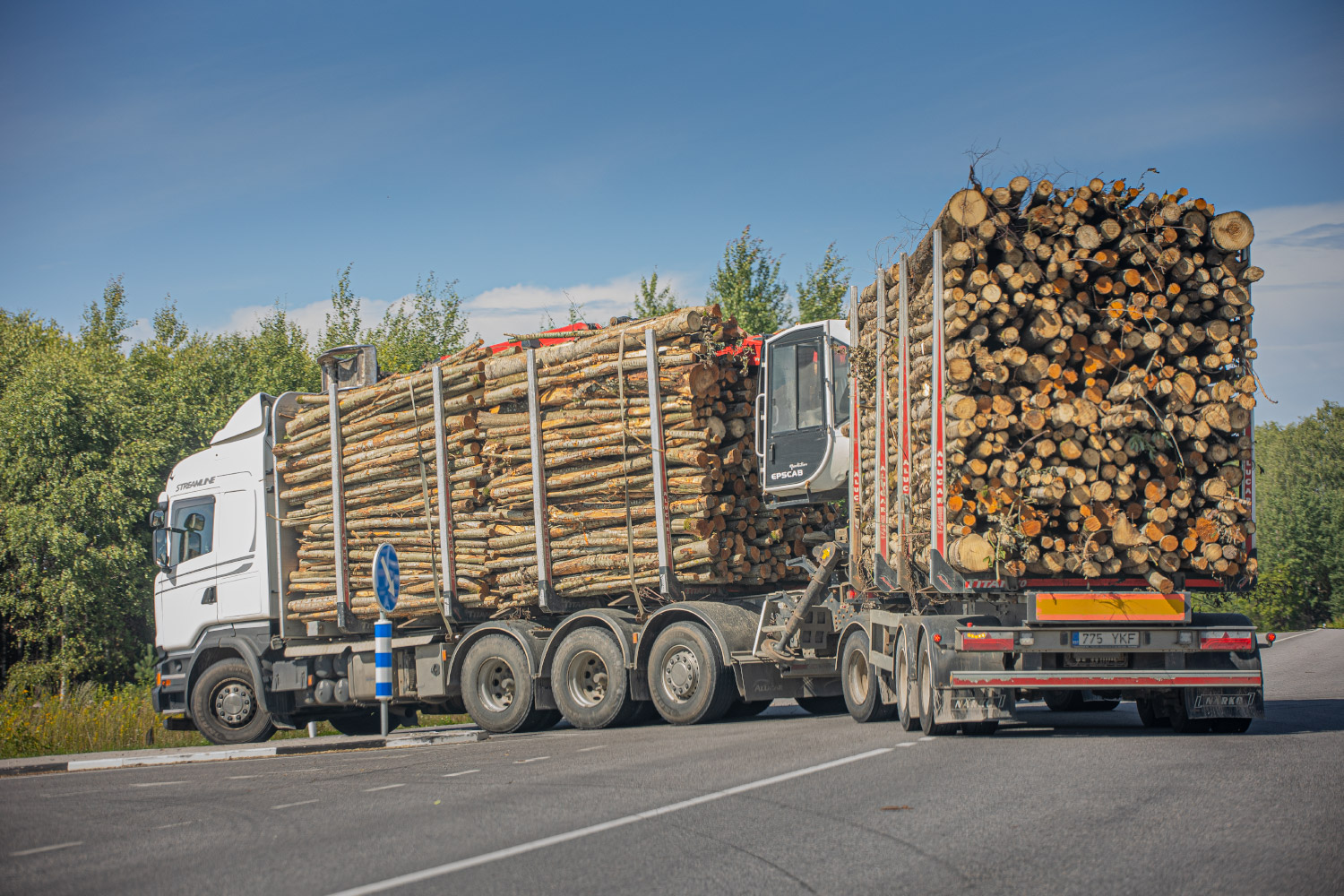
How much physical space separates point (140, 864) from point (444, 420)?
932cm

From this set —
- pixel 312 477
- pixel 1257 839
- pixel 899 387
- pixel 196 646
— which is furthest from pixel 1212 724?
pixel 196 646

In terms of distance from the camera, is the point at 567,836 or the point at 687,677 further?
the point at 687,677

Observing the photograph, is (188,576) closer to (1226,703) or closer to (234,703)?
(234,703)

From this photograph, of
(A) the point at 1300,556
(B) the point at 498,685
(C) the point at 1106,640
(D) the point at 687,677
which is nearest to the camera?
(C) the point at 1106,640

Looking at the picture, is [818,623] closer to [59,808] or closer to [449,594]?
[449,594]

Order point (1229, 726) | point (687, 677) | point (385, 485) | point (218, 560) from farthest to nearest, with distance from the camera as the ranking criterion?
1. point (218, 560)
2. point (385, 485)
3. point (687, 677)
4. point (1229, 726)

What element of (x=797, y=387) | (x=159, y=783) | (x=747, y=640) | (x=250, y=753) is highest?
(x=797, y=387)

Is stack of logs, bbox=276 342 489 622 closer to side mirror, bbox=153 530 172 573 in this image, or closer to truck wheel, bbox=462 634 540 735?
truck wheel, bbox=462 634 540 735

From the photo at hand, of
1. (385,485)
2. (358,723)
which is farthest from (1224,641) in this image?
(358,723)

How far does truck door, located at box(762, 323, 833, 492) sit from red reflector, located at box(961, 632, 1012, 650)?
12.0 feet

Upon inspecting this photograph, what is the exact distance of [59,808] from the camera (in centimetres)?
810

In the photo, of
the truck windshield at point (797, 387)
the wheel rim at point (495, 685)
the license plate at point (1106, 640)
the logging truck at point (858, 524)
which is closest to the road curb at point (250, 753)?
the wheel rim at point (495, 685)

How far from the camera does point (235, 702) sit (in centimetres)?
1616

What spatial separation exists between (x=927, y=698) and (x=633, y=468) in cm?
465
